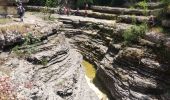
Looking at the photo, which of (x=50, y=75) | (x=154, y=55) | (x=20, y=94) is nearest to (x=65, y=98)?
(x=50, y=75)

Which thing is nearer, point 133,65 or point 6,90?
point 6,90

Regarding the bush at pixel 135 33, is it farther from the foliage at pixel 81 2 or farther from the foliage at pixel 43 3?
the foliage at pixel 43 3

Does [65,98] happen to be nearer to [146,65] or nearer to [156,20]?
[146,65]

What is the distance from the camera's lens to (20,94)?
20562 millimetres

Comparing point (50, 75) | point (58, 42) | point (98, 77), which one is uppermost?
point (58, 42)

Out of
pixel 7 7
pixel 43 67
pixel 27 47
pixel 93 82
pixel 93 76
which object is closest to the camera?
pixel 43 67

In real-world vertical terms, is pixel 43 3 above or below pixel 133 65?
above

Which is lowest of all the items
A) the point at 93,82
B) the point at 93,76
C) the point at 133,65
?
the point at 93,82

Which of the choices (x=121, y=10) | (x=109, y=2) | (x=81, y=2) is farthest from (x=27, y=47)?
(x=109, y=2)

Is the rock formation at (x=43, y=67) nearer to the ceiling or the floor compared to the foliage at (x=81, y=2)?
nearer to the floor

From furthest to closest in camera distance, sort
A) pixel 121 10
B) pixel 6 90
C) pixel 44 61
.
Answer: pixel 121 10, pixel 44 61, pixel 6 90

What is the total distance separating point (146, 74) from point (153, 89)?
1636mm

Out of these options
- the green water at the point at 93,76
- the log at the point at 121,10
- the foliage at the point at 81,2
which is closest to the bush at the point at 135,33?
the green water at the point at 93,76

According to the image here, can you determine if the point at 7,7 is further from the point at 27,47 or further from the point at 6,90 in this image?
the point at 6,90
